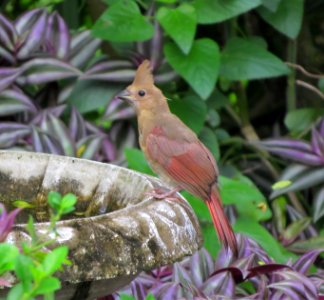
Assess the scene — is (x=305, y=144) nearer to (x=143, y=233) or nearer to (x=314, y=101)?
(x=314, y=101)

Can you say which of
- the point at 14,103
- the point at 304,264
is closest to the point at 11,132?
the point at 14,103

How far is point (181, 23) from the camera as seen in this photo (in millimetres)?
4066

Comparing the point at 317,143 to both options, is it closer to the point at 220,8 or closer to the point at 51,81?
the point at 220,8

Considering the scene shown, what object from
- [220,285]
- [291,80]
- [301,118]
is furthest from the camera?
[291,80]

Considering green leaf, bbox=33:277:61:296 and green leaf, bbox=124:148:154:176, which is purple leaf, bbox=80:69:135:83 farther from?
green leaf, bbox=33:277:61:296

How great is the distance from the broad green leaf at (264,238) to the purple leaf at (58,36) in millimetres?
1133

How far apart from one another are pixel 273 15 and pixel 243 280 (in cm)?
192

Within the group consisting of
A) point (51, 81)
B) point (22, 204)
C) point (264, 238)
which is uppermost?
point (22, 204)

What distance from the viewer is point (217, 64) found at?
4.10 m

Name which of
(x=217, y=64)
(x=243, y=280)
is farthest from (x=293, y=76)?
(x=243, y=280)

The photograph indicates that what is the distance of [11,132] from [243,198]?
3.38ft

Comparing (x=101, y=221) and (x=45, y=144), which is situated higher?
(x=101, y=221)

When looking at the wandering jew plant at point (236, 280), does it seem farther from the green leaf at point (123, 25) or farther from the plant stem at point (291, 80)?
the plant stem at point (291, 80)

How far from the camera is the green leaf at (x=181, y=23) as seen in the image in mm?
4004
